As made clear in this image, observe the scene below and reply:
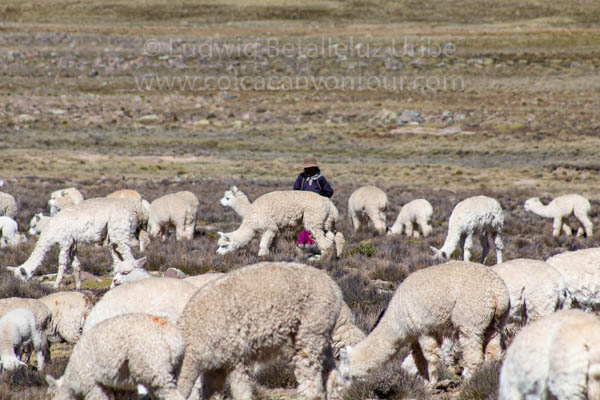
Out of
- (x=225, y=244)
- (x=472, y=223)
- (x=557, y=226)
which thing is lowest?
(x=557, y=226)

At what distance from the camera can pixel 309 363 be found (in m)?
6.34

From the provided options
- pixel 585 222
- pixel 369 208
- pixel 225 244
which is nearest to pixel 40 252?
pixel 225 244

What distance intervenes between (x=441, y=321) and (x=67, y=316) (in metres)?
4.16

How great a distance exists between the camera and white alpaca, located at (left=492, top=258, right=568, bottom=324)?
26.4 ft

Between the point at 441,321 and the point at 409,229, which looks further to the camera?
the point at 409,229

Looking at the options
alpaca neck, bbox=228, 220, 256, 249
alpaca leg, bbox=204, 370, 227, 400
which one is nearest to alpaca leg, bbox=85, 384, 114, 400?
alpaca leg, bbox=204, 370, 227, 400

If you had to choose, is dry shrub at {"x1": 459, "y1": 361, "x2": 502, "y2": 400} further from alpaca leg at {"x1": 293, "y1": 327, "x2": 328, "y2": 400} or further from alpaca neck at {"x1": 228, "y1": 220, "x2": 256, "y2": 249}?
alpaca neck at {"x1": 228, "y1": 220, "x2": 256, "y2": 249}

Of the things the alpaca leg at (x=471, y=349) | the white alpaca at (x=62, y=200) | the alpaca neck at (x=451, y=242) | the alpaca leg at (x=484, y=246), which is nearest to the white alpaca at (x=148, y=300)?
the alpaca leg at (x=471, y=349)

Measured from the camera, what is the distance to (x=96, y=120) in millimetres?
49812

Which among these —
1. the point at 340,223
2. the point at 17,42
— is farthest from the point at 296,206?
the point at 17,42

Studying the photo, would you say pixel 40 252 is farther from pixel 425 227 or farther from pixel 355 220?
pixel 425 227

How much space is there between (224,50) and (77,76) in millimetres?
15850

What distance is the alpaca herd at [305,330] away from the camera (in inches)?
198

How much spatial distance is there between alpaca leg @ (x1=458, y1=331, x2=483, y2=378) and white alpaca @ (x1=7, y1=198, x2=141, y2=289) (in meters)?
6.64
